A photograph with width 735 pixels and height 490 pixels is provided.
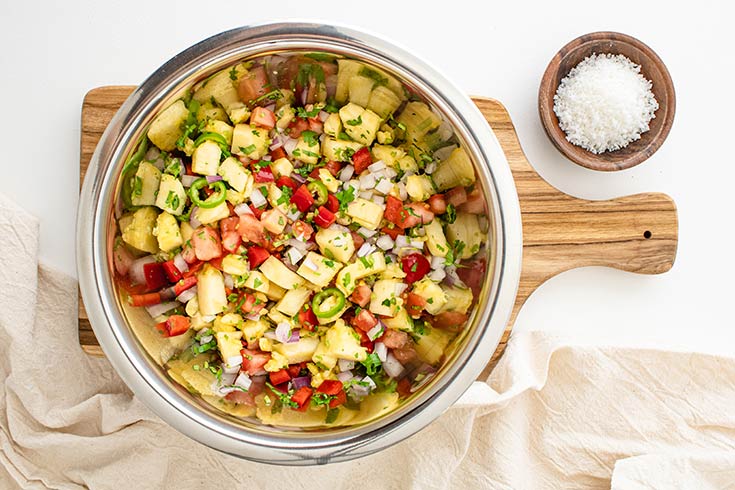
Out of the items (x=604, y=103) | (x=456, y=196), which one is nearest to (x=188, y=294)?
(x=456, y=196)

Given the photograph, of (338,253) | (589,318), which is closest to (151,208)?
(338,253)

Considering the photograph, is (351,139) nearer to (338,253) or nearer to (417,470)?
(338,253)

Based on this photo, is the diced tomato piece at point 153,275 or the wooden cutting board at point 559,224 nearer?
the diced tomato piece at point 153,275

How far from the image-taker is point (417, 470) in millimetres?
2525

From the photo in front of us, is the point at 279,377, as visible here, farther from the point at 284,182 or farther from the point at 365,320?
the point at 284,182

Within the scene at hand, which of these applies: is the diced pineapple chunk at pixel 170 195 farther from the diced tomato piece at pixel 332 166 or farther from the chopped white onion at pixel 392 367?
the chopped white onion at pixel 392 367

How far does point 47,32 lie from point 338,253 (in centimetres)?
117

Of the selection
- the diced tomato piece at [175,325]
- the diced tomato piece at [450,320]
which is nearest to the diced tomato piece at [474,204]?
the diced tomato piece at [450,320]

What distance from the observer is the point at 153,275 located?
2221mm

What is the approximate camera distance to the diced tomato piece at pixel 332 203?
7.39ft

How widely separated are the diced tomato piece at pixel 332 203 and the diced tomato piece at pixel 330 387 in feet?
1.55

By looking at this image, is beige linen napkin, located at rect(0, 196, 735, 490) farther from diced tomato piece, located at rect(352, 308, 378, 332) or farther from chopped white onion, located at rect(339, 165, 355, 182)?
chopped white onion, located at rect(339, 165, 355, 182)

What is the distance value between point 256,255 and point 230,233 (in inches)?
3.7

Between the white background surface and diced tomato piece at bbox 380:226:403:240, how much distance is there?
21.6 inches
